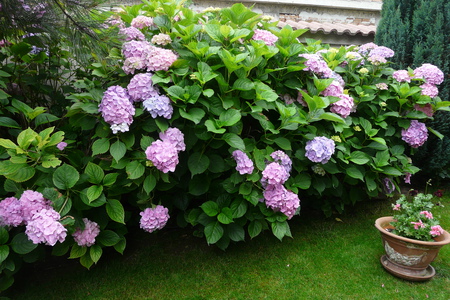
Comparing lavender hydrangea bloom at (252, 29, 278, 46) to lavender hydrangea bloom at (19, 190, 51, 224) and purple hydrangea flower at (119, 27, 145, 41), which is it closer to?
purple hydrangea flower at (119, 27, 145, 41)

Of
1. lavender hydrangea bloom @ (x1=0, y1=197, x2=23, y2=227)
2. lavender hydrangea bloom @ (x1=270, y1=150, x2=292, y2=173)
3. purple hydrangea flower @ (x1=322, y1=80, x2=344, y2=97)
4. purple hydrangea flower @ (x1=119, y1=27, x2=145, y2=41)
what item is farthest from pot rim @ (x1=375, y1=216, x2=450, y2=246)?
lavender hydrangea bloom @ (x1=0, y1=197, x2=23, y2=227)

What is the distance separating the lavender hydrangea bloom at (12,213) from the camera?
1.83 meters

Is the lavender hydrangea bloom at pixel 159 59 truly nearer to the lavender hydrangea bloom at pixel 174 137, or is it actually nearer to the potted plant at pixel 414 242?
the lavender hydrangea bloom at pixel 174 137

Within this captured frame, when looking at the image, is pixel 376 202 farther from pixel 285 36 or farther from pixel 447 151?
pixel 285 36

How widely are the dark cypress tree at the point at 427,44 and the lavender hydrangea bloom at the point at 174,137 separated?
261 centimetres

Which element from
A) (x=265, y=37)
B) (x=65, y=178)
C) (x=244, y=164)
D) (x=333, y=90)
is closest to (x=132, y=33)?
(x=265, y=37)

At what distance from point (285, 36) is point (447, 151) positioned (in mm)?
2092

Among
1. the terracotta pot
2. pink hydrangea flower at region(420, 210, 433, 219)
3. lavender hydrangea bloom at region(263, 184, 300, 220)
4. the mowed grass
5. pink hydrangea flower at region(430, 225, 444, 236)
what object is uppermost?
lavender hydrangea bloom at region(263, 184, 300, 220)

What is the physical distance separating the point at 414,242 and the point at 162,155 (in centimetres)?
165

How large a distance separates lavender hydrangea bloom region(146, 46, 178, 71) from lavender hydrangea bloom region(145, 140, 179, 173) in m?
0.50

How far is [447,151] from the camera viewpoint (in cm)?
330

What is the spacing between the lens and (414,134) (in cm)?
280

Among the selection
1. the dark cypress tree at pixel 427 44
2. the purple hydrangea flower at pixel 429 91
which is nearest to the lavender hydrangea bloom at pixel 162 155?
the purple hydrangea flower at pixel 429 91

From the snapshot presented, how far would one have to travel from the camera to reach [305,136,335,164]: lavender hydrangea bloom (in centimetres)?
222
